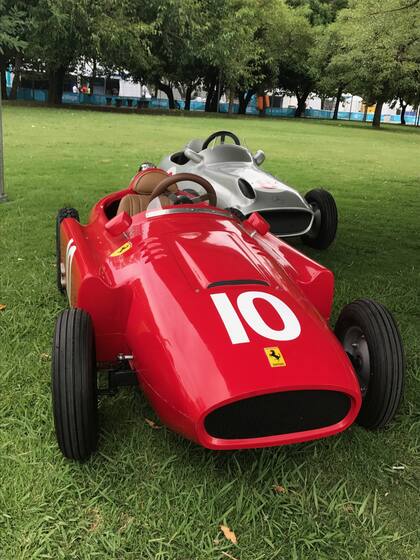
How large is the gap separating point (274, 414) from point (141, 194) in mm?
2665

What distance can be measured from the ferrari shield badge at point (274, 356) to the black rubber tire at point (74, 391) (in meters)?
0.84

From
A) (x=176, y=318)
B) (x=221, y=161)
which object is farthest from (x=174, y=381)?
(x=221, y=161)

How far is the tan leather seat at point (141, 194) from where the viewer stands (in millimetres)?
4340

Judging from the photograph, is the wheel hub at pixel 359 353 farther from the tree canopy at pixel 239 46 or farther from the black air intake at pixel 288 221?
the tree canopy at pixel 239 46

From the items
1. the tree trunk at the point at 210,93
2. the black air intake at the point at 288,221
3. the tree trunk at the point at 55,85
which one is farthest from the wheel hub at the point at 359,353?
the tree trunk at the point at 210,93

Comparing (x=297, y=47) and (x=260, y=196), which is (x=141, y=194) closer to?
(x=260, y=196)

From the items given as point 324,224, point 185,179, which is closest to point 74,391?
point 185,179

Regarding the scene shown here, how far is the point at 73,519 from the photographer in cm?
230

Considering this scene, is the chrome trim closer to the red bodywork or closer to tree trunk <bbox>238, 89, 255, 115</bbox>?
the red bodywork

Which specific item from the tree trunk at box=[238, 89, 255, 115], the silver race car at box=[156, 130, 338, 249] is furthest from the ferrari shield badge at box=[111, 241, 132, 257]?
the tree trunk at box=[238, 89, 255, 115]

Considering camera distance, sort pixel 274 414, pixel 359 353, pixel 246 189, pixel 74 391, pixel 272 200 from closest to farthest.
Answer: pixel 274 414, pixel 74 391, pixel 359 353, pixel 272 200, pixel 246 189

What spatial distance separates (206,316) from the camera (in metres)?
2.49

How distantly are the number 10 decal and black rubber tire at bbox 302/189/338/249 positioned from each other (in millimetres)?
3587

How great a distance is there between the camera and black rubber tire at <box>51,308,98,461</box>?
2.45m
